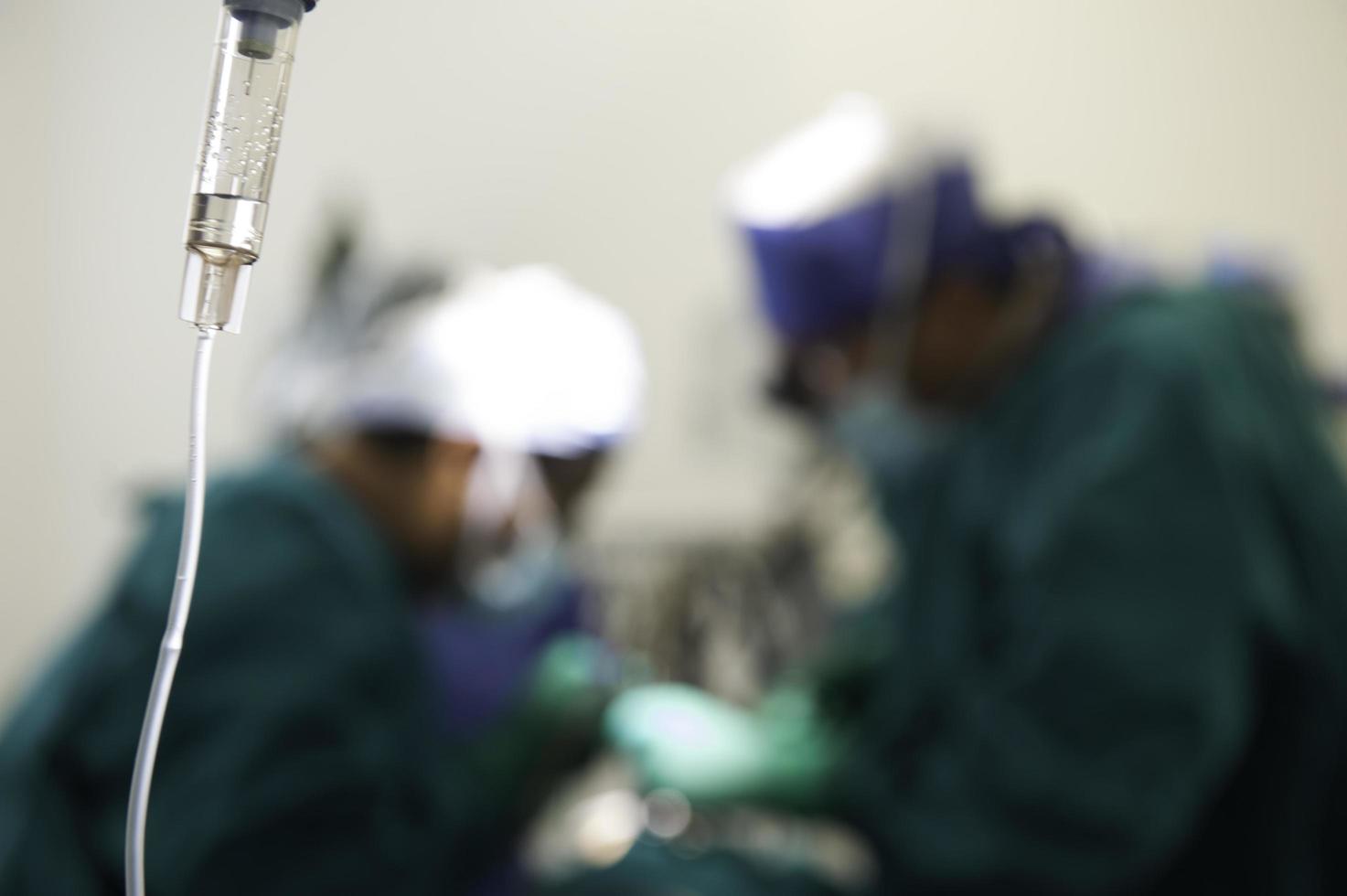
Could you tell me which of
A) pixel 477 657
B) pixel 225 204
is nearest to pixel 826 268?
pixel 477 657

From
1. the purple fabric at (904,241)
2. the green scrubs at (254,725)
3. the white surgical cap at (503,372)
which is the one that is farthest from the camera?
the purple fabric at (904,241)

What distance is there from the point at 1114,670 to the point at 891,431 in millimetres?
481

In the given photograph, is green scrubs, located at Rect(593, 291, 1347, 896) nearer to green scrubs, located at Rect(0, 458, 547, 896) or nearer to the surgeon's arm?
the surgeon's arm

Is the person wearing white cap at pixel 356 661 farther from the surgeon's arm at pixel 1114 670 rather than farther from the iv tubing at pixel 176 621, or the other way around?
the surgeon's arm at pixel 1114 670

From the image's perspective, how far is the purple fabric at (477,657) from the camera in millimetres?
1435

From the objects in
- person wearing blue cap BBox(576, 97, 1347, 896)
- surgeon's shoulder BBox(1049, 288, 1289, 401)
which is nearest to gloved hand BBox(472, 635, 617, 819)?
person wearing blue cap BBox(576, 97, 1347, 896)

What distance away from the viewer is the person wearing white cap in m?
0.77

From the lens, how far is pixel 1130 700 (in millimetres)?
999

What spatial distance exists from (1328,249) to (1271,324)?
80 centimetres

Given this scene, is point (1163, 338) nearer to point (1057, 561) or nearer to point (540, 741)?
point (1057, 561)

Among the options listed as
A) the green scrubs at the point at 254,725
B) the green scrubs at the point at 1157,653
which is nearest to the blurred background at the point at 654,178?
the green scrubs at the point at 1157,653

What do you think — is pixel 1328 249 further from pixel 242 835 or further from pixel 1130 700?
pixel 242 835

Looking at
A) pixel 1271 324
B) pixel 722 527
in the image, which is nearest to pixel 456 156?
pixel 722 527

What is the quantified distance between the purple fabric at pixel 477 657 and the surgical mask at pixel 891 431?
1.69ft
